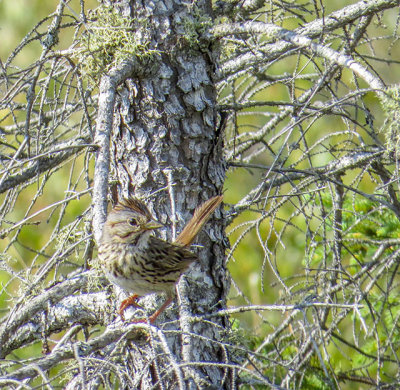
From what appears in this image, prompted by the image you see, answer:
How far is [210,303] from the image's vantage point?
3188 millimetres

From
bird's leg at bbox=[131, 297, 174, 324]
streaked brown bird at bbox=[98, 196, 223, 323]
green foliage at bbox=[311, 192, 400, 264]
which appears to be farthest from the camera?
green foliage at bbox=[311, 192, 400, 264]

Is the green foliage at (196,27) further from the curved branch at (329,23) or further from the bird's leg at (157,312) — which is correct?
the bird's leg at (157,312)

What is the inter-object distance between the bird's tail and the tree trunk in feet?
0.21

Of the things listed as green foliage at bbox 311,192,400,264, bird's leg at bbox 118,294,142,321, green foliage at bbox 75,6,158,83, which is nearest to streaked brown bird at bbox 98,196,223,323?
bird's leg at bbox 118,294,142,321

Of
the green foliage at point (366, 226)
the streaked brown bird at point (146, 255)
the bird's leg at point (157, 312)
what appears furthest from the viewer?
the green foliage at point (366, 226)

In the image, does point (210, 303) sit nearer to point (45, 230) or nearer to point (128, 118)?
point (128, 118)

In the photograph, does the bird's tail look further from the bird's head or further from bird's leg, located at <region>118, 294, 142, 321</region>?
bird's leg, located at <region>118, 294, 142, 321</region>

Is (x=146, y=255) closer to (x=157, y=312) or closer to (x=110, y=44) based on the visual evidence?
(x=157, y=312)

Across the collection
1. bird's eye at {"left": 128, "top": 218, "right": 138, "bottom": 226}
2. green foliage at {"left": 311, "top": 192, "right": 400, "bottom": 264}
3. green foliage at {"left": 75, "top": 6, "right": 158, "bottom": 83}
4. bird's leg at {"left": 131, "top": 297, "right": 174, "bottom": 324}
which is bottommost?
bird's leg at {"left": 131, "top": 297, "right": 174, "bottom": 324}

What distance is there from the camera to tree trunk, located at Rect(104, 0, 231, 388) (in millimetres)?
3115

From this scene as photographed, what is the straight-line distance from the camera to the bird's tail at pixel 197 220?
3094 mm

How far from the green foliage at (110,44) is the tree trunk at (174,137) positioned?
1.6 inches

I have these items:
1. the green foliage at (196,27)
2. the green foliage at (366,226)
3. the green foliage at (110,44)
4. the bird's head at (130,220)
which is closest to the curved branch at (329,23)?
the green foliage at (196,27)

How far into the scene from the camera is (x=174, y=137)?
10.3 ft
